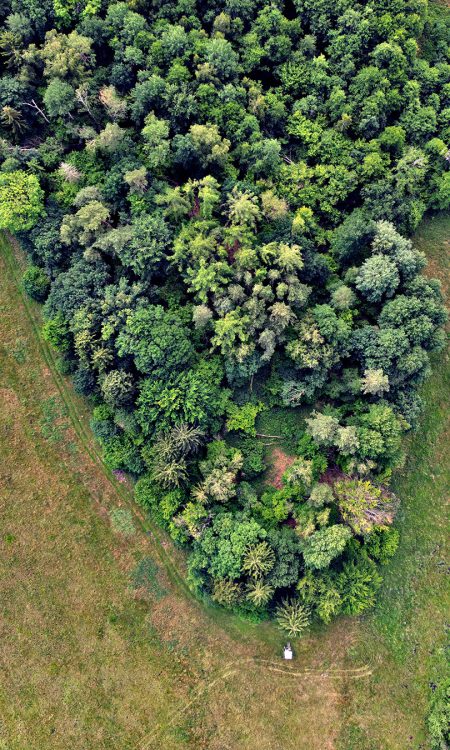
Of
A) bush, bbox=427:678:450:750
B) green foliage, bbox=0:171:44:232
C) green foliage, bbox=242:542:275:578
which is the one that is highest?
green foliage, bbox=0:171:44:232

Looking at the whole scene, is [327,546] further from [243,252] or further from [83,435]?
[83,435]

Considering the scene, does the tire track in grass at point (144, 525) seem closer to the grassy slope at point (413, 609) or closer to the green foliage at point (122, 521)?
the green foliage at point (122, 521)

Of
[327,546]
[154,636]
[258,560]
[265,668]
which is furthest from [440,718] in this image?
[154,636]

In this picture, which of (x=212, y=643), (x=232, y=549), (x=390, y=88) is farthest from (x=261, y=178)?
(x=212, y=643)

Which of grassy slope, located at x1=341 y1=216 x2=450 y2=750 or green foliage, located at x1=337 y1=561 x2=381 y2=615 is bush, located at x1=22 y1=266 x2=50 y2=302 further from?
grassy slope, located at x1=341 y1=216 x2=450 y2=750

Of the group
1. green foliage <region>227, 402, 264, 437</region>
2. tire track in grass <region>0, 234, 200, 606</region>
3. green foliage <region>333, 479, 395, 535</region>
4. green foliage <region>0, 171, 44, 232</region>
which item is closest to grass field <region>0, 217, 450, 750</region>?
tire track in grass <region>0, 234, 200, 606</region>

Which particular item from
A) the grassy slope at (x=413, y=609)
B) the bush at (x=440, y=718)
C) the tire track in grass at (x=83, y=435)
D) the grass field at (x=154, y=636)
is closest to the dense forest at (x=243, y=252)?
the tire track in grass at (x=83, y=435)
